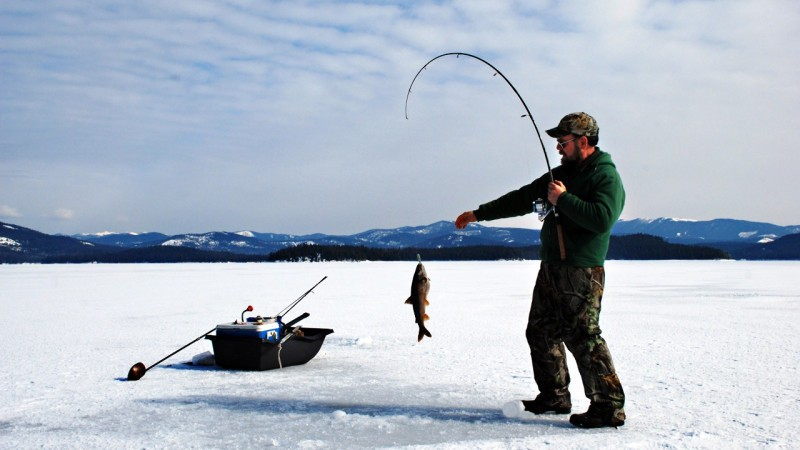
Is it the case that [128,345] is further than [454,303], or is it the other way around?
[454,303]

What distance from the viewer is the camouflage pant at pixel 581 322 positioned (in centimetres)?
403

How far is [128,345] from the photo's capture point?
8414 millimetres

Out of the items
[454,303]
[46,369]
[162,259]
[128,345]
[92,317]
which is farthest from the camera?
[162,259]

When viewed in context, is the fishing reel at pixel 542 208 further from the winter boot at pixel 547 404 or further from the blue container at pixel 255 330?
the blue container at pixel 255 330

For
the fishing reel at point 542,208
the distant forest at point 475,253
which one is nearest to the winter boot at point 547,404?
the fishing reel at point 542,208

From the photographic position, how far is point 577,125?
4121mm

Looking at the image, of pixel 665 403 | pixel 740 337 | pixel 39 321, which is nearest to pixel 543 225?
pixel 665 403

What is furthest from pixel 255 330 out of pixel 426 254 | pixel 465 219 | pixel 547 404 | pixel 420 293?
pixel 426 254

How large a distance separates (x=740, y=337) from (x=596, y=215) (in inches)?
245

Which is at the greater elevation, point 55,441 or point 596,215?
point 596,215

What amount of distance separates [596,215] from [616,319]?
804 cm

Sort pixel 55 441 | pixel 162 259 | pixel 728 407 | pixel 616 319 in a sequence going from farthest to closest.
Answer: pixel 162 259 → pixel 616 319 → pixel 728 407 → pixel 55 441

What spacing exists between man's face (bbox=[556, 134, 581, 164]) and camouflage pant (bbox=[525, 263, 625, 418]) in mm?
715

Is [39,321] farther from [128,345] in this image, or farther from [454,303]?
[454,303]
